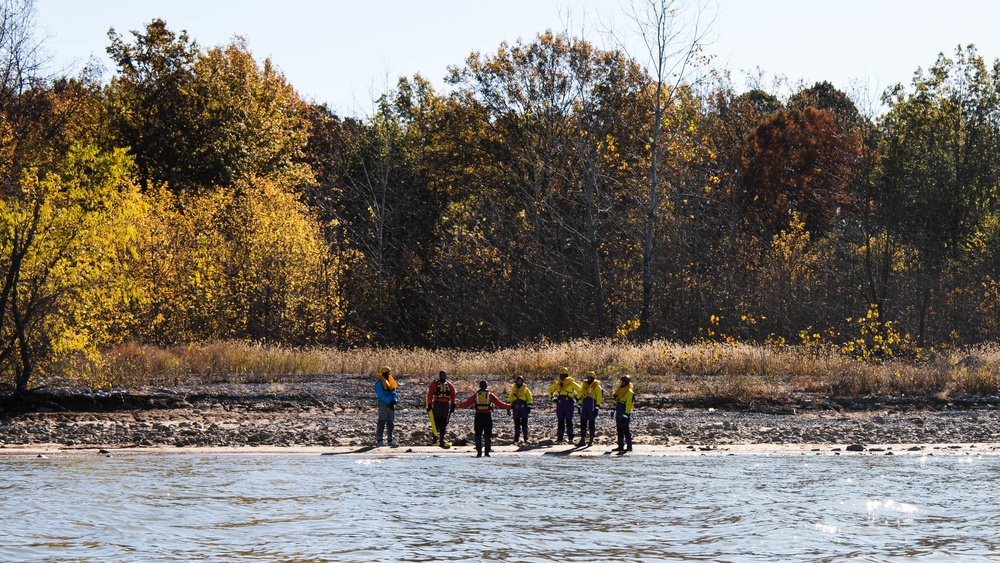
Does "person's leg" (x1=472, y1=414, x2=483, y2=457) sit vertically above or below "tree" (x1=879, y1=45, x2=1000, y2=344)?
below

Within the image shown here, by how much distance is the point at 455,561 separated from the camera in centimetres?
1747

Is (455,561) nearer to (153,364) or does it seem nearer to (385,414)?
(385,414)

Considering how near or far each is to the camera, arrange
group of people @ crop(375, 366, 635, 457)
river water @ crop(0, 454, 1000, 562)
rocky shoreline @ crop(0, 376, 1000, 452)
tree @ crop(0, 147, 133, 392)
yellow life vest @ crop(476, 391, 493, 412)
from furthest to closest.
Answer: tree @ crop(0, 147, 133, 392) → rocky shoreline @ crop(0, 376, 1000, 452) → group of people @ crop(375, 366, 635, 457) → yellow life vest @ crop(476, 391, 493, 412) → river water @ crop(0, 454, 1000, 562)

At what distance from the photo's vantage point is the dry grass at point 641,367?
33.2 meters

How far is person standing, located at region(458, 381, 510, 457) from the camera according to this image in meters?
23.8

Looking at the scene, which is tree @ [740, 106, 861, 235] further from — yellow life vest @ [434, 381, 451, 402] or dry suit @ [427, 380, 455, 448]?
yellow life vest @ [434, 381, 451, 402]

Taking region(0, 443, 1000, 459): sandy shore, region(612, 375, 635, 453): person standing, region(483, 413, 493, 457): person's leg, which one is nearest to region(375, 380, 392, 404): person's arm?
region(0, 443, 1000, 459): sandy shore

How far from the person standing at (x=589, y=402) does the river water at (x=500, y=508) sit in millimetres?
1224

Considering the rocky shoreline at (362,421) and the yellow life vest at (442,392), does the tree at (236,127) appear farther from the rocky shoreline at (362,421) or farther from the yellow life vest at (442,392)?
the yellow life vest at (442,392)

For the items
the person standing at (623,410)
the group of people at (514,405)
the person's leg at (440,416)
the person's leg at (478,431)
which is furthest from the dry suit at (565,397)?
the person's leg at (440,416)

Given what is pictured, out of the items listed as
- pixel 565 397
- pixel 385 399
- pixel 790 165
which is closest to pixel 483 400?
pixel 385 399

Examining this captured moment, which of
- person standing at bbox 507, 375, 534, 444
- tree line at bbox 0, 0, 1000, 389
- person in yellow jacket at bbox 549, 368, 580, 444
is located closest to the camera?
person standing at bbox 507, 375, 534, 444

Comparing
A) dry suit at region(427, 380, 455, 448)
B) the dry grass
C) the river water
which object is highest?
the dry grass

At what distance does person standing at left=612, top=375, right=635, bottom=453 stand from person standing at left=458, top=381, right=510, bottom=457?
2411mm
